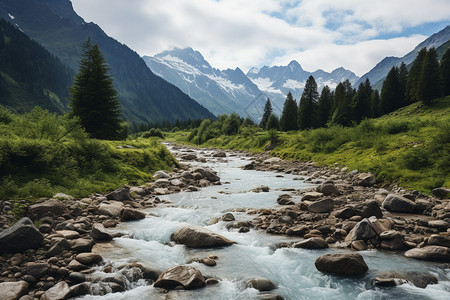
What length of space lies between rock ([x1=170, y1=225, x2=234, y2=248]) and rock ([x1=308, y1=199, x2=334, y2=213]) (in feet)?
16.3

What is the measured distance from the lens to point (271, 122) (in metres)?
85.1

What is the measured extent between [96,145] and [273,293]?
1716 centimetres

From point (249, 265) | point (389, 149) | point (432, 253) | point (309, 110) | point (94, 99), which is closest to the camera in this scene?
point (432, 253)

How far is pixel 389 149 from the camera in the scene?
23.9m

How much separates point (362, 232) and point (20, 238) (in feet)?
36.2

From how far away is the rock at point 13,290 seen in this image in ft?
18.0

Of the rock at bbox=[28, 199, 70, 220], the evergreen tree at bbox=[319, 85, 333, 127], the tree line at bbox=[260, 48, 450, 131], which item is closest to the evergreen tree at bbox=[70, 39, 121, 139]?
the rock at bbox=[28, 199, 70, 220]

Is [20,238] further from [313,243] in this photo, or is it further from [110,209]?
[313,243]

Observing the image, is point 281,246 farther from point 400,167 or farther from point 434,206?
point 400,167

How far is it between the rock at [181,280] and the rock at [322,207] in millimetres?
7391

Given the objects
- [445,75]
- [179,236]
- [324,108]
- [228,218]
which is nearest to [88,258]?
[179,236]

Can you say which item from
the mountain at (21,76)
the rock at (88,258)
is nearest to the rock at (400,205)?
the rock at (88,258)

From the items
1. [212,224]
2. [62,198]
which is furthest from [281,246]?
[62,198]

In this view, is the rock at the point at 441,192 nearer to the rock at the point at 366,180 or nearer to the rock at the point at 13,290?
the rock at the point at 366,180
